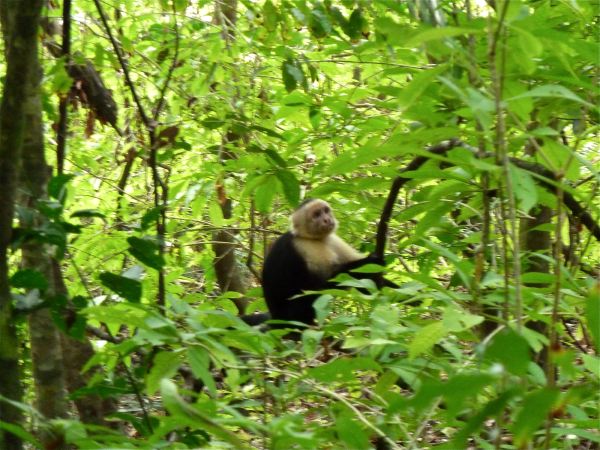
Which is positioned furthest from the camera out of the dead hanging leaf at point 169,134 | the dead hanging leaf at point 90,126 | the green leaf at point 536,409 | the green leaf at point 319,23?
the dead hanging leaf at point 90,126

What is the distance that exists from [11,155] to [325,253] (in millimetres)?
4501

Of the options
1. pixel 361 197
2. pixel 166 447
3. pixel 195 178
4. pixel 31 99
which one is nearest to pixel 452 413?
pixel 166 447

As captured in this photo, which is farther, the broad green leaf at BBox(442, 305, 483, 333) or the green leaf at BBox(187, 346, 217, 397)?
the green leaf at BBox(187, 346, 217, 397)

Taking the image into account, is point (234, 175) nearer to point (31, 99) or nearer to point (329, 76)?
point (329, 76)

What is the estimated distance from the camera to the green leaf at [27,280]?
1718 mm

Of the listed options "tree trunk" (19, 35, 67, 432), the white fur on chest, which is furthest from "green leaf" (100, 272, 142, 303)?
the white fur on chest

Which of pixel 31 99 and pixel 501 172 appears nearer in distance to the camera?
pixel 501 172

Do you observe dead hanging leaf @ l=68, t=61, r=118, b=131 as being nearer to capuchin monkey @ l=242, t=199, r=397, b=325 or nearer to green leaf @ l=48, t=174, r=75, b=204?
capuchin monkey @ l=242, t=199, r=397, b=325

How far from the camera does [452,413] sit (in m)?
1.15

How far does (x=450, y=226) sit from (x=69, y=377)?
1.56 metres

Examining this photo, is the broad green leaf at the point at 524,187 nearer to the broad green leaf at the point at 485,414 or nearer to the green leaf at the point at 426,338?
the green leaf at the point at 426,338

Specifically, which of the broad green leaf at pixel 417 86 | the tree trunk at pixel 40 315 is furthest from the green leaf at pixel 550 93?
the tree trunk at pixel 40 315

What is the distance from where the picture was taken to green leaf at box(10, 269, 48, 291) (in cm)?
172

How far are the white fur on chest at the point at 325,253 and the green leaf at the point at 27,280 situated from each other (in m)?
4.11
